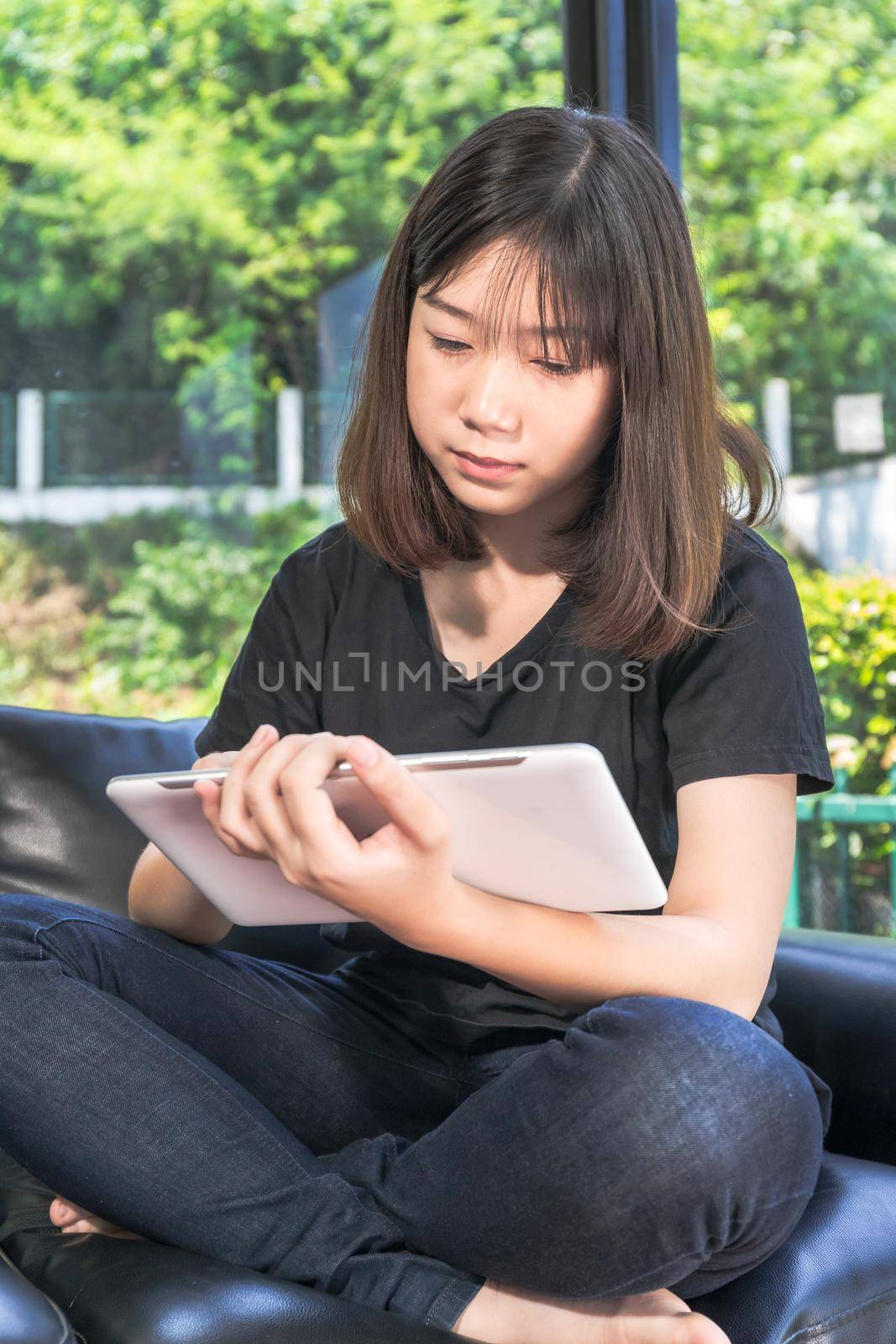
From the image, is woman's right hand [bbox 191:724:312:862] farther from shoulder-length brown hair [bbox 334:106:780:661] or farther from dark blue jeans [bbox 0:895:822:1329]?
shoulder-length brown hair [bbox 334:106:780:661]

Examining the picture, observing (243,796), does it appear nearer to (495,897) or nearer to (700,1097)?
(495,897)

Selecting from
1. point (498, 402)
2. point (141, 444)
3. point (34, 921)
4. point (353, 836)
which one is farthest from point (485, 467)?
point (141, 444)

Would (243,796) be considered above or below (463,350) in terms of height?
below

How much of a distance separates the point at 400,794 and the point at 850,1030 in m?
0.68

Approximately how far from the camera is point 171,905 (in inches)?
48.3

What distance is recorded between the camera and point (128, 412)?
2.76 meters

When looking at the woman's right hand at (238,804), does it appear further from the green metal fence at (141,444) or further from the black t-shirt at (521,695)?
the green metal fence at (141,444)

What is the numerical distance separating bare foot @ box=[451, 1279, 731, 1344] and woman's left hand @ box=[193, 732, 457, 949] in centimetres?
27

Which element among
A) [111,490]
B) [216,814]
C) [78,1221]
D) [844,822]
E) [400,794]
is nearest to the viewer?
[400,794]

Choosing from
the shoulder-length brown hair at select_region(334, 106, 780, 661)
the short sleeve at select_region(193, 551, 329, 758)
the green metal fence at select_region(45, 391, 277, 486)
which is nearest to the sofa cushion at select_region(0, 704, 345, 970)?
the short sleeve at select_region(193, 551, 329, 758)

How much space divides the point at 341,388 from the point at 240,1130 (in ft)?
6.50

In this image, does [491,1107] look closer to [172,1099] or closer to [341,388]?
[172,1099]

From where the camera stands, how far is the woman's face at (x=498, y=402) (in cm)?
113

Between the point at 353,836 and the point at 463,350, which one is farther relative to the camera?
the point at 463,350
